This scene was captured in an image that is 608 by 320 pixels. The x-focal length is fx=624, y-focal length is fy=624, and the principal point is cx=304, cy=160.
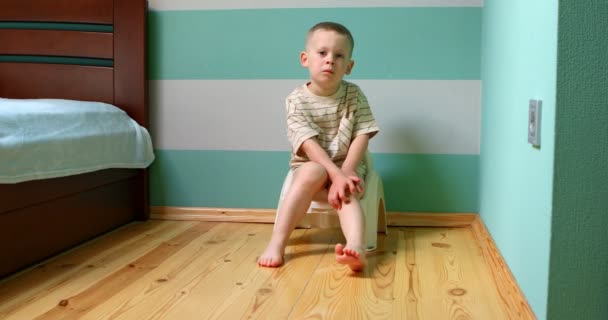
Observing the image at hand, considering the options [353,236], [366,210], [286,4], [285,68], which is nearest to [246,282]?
[353,236]

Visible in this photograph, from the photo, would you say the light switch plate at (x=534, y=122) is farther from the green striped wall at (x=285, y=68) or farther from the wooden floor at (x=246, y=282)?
the green striped wall at (x=285, y=68)

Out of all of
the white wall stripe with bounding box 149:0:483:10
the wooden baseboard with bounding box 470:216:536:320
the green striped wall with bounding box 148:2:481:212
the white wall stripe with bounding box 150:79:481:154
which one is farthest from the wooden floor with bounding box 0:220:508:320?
the white wall stripe with bounding box 149:0:483:10

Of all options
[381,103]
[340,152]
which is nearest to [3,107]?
[340,152]

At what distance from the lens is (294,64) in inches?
83.2

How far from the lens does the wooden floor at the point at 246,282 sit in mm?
1244

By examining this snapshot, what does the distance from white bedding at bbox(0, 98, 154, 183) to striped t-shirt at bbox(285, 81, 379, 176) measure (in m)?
0.56

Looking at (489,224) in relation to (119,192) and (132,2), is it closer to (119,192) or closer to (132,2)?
(119,192)

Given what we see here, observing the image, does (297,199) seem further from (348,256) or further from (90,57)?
(90,57)

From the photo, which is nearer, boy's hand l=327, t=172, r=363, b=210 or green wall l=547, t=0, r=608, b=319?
green wall l=547, t=0, r=608, b=319

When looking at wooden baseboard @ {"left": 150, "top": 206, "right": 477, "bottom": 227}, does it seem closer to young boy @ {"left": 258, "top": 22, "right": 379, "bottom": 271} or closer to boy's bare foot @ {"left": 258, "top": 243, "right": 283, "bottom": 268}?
young boy @ {"left": 258, "top": 22, "right": 379, "bottom": 271}

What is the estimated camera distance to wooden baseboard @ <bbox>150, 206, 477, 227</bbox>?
6.89 feet

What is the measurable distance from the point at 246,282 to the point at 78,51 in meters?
1.14

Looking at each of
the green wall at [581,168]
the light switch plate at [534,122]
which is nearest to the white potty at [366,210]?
the light switch plate at [534,122]

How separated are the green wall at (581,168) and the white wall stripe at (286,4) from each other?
Result: 3.74 ft
